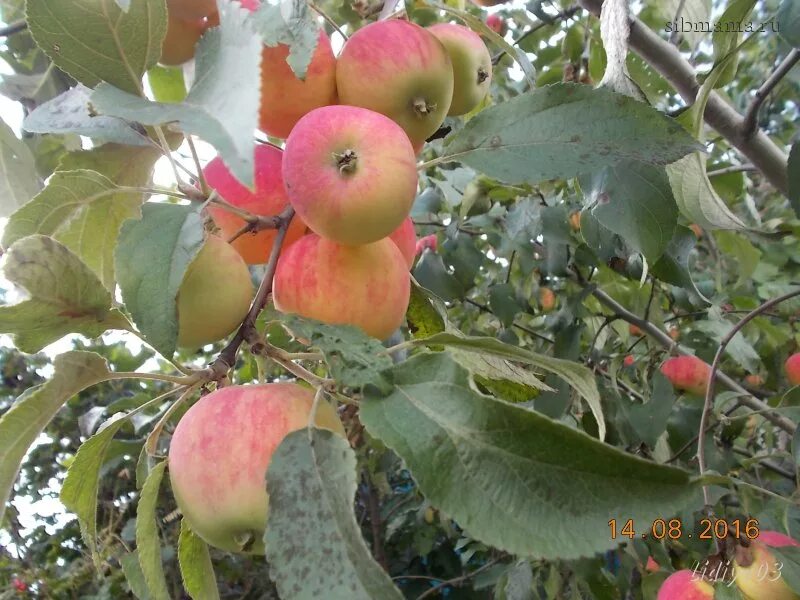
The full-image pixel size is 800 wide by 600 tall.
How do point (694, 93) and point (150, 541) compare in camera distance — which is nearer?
point (150, 541)

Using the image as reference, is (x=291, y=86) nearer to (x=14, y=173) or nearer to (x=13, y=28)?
(x=14, y=173)

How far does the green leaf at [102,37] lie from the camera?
481mm

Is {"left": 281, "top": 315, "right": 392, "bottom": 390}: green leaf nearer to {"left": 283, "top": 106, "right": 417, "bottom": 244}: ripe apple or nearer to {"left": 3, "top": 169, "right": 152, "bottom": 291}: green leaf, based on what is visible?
{"left": 283, "top": 106, "right": 417, "bottom": 244}: ripe apple

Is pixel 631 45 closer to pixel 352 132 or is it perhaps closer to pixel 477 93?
pixel 477 93

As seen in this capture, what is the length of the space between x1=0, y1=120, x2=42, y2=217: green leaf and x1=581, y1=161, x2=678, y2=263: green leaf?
0.65 m

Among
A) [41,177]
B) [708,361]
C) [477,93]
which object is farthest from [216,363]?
[708,361]

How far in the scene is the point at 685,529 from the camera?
3.53 feet

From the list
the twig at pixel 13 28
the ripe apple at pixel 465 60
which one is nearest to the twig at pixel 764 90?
the ripe apple at pixel 465 60

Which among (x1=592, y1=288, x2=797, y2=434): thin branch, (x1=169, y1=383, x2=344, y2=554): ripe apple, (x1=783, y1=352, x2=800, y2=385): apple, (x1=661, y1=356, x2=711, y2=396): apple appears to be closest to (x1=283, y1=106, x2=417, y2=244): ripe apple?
(x1=169, y1=383, x2=344, y2=554): ripe apple

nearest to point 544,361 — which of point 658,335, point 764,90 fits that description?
point 764,90

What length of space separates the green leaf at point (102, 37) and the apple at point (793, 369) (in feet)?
5.23

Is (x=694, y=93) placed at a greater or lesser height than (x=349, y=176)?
greater

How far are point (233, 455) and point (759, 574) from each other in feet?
2.24

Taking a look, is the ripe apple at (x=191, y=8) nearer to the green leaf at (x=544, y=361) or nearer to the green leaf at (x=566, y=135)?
the green leaf at (x=566, y=135)
